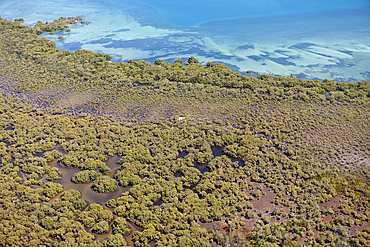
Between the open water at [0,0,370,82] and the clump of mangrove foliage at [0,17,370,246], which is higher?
the open water at [0,0,370,82]

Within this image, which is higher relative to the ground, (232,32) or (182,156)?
(232,32)

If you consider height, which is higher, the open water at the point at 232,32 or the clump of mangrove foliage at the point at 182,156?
the open water at the point at 232,32

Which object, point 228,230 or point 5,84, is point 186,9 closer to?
point 5,84

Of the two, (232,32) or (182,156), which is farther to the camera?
(232,32)

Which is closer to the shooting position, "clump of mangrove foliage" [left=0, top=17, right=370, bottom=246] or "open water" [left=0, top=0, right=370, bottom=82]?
"clump of mangrove foliage" [left=0, top=17, right=370, bottom=246]
